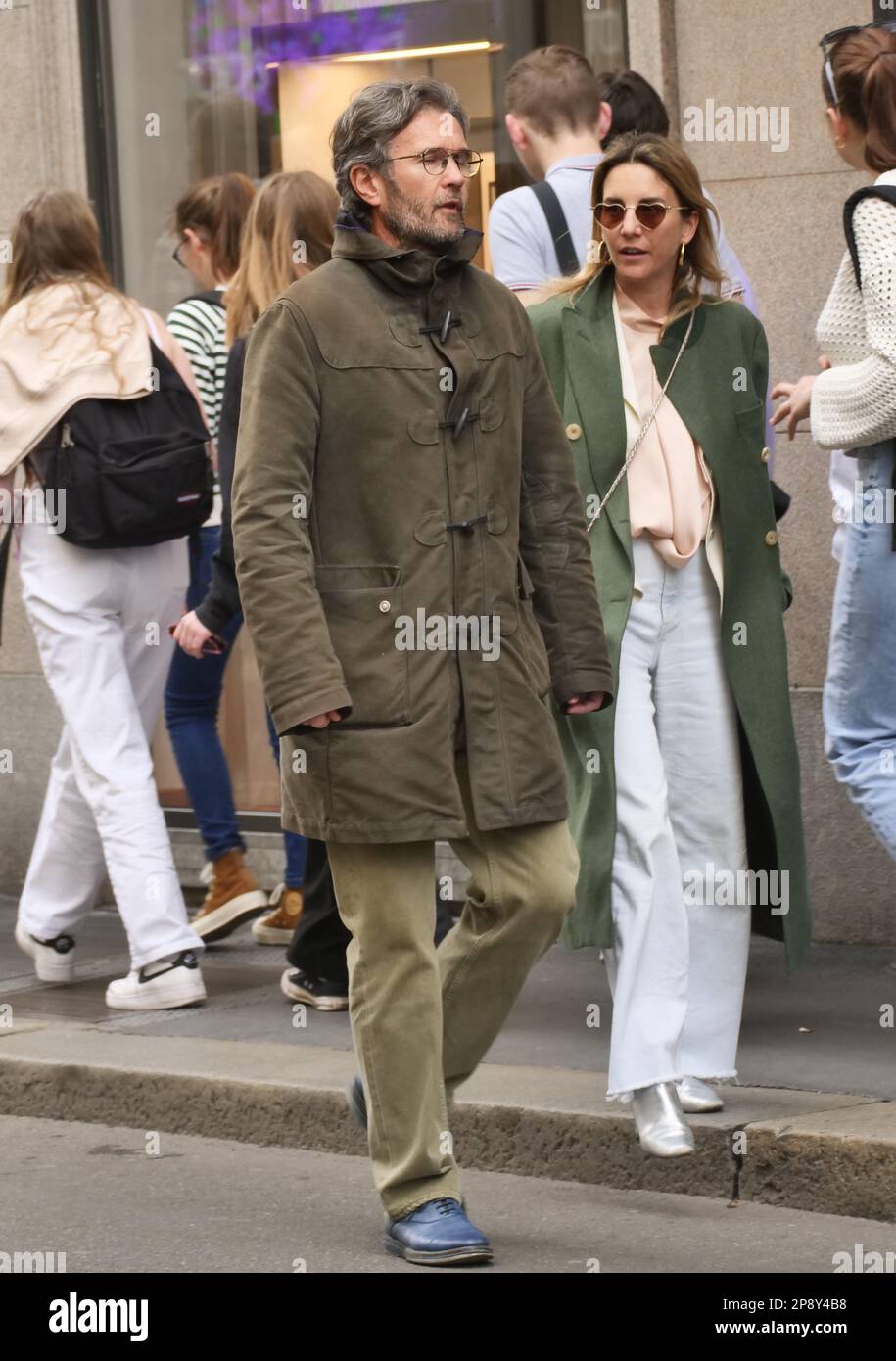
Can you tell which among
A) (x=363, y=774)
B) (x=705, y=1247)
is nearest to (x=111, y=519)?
(x=363, y=774)

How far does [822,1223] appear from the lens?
187 inches

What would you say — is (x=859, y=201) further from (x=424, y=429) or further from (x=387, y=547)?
(x=387, y=547)

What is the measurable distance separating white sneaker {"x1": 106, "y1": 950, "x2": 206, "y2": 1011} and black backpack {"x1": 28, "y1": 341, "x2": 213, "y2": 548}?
115 cm

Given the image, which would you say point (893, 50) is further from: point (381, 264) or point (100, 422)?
point (100, 422)

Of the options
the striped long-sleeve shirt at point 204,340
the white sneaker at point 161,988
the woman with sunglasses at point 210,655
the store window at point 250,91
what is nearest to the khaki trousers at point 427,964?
the white sneaker at point 161,988

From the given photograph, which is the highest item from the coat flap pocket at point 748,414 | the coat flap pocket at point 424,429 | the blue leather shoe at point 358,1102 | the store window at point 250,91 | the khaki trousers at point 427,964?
the store window at point 250,91

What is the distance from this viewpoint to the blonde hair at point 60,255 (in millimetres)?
6617

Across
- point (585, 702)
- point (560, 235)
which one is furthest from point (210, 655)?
point (585, 702)

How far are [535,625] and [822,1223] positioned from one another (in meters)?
1.31

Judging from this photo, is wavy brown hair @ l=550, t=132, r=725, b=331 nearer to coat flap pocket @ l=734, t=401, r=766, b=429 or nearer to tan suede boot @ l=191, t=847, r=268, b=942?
coat flap pocket @ l=734, t=401, r=766, b=429

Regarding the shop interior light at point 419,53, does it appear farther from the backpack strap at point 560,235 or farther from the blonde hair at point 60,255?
the backpack strap at point 560,235

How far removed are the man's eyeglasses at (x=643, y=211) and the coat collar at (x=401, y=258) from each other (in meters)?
0.72

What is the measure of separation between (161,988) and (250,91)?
3.63m

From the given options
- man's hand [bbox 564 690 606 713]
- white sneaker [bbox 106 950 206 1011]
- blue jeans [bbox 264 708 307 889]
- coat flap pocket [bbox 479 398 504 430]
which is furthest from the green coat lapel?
blue jeans [bbox 264 708 307 889]
